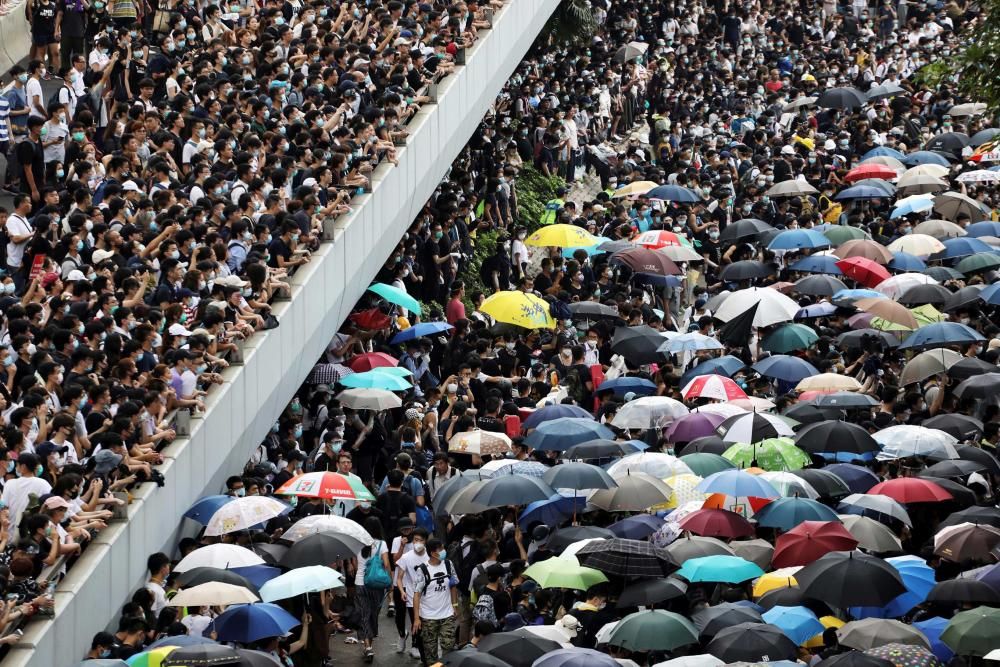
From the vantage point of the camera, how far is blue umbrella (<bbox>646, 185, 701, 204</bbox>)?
1066 inches

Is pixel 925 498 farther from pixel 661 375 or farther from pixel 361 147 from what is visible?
pixel 361 147

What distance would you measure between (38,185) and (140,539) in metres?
5.45

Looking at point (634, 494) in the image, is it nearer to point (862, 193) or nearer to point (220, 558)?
point (220, 558)

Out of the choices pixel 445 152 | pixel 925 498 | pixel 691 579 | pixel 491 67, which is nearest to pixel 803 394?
pixel 925 498

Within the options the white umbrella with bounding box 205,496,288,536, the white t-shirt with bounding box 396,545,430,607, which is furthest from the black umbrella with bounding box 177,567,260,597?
the white t-shirt with bounding box 396,545,430,607

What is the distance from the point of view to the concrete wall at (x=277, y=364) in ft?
45.9

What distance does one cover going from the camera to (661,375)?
2020 centimetres

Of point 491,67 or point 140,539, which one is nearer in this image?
point 140,539

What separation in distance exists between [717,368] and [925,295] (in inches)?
139

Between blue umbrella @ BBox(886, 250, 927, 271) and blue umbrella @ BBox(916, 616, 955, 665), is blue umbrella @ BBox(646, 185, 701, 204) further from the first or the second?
blue umbrella @ BBox(916, 616, 955, 665)

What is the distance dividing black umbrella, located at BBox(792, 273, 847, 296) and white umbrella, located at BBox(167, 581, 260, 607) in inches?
445

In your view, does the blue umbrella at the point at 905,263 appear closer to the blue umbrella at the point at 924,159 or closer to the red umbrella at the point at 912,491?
the blue umbrella at the point at 924,159

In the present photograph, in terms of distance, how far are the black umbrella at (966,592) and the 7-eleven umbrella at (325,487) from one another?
16.3ft

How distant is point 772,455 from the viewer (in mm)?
16688
